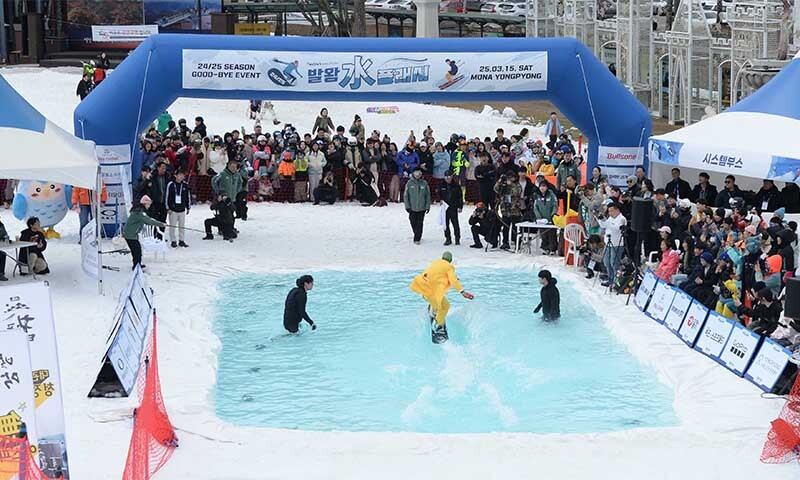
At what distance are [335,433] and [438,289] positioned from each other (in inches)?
130

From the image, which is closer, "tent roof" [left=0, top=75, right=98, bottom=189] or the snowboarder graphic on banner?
"tent roof" [left=0, top=75, right=98, bottom=189]

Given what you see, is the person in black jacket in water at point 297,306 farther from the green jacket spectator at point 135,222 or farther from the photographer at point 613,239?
the photographer at point 613,239

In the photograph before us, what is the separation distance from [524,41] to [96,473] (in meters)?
11.7

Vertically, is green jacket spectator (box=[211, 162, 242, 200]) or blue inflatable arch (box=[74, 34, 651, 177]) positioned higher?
blue inflatable arch (box=[74, 34, 651, 177])

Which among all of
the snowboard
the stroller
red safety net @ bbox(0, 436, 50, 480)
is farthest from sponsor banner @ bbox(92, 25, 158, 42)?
red safety net @ bbox(0, 436, 50, 480)

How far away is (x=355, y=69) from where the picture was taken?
20234mm

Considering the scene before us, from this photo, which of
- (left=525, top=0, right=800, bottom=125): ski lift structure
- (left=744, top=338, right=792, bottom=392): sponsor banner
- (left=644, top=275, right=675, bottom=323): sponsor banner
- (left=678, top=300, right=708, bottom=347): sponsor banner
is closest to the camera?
(left=744, top=338, right=792, bottom=392): sponsor banner

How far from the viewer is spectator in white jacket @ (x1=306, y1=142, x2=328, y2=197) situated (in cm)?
2377

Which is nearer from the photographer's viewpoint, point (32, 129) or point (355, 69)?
point (32, 129)

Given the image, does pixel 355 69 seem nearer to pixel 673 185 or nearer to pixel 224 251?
pixel 224 251

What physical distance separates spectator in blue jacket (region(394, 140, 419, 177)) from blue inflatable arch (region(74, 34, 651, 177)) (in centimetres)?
320

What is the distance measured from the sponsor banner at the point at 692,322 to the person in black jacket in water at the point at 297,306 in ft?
14.0

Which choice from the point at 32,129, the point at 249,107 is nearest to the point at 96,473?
the point at 32,129

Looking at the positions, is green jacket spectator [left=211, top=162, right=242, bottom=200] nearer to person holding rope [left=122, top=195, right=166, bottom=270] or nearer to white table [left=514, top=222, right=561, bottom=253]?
person holding rope [left=122, top=195, right=166, bottom=270]
